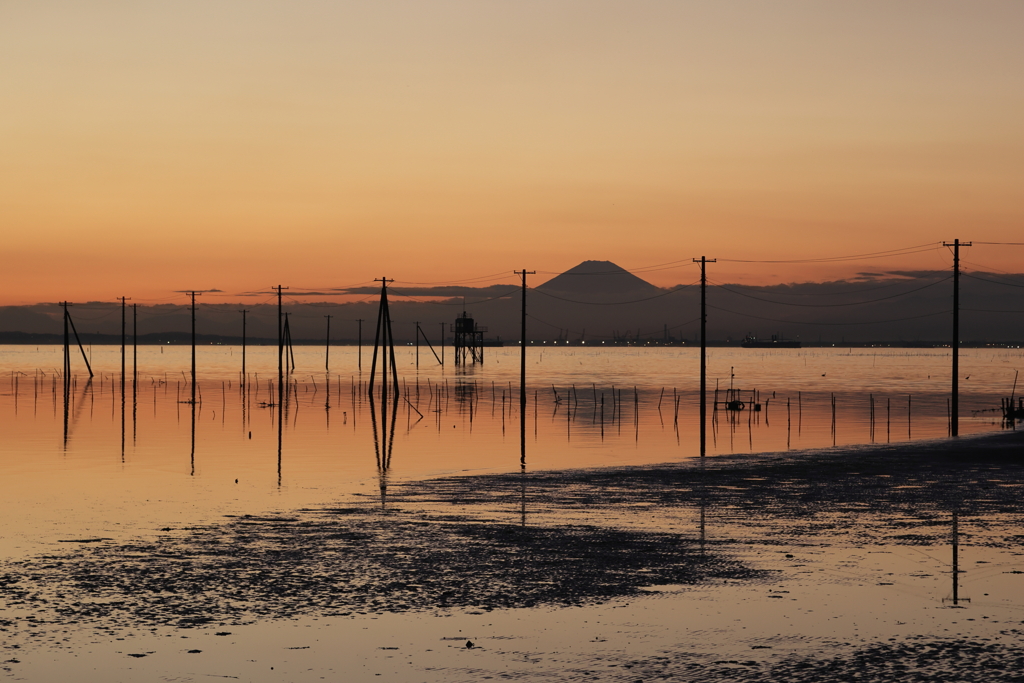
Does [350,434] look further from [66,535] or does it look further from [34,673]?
[34,673]

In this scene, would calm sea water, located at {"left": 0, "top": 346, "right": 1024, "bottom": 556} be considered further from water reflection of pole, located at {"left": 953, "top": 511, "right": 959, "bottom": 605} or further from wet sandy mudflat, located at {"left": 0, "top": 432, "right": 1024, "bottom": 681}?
water reflection of pole, located at {"left": 953, "top": 511, "right": 959, "bottom": 605}

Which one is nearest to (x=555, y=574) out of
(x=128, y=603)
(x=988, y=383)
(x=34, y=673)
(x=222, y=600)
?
(x=222, y=600)

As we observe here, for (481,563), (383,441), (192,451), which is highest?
(481,563)

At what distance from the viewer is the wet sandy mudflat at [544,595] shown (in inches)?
475

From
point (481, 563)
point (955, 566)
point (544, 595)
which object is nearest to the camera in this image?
point (544, 595)

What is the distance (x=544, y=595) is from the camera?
15523 millimetres

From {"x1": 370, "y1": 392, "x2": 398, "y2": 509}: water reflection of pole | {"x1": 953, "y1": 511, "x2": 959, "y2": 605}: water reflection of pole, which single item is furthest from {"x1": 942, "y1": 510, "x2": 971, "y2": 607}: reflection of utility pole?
{"x1": 370, "y1": 392, "x2": 398, "y2": 509}: water reflection of pole

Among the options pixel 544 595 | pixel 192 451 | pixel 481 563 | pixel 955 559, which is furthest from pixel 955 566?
pixel 192 451

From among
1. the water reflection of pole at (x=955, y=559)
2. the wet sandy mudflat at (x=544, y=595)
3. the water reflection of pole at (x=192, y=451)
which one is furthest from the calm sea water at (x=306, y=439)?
the water reflection of pole at (x=955, y=559)

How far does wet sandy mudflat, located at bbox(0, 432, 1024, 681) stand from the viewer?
39.6 ft

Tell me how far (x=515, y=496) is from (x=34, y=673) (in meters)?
16.8

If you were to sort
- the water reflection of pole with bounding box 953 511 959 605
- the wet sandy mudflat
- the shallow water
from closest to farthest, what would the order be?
the wet sandy mudflat → the shallow water → the water reflection of pole with bounding box 953 511 959 605

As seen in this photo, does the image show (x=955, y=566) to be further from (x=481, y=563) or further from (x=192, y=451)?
(x=192, y=451)

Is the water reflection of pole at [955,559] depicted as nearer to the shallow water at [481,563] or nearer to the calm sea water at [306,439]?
the shallow water at [481,563]
